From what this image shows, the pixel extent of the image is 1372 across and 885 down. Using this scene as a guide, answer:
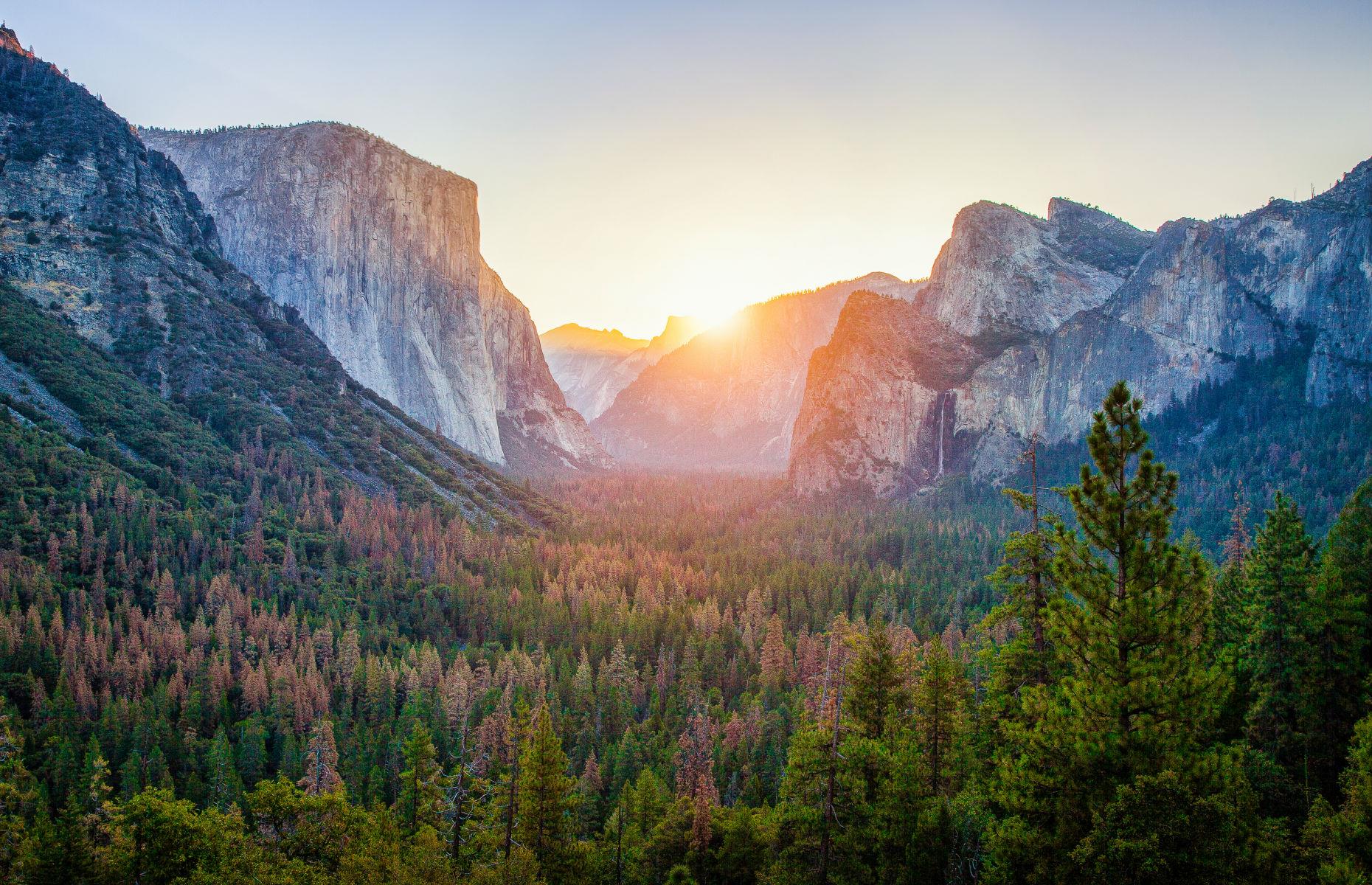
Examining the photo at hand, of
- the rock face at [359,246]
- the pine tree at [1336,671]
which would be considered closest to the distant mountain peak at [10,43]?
the rock face at [359,246]

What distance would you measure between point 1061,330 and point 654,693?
126905 mm

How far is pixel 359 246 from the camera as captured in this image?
153m

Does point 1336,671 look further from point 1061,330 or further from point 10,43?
point 10,43

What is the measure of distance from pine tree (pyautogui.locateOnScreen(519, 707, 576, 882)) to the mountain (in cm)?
7397

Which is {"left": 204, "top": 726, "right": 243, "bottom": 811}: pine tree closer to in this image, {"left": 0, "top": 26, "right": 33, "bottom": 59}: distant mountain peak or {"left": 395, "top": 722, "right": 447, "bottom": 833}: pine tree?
{"left": 395, "top": 722, "right": 447, "bottom": 833}: pine tree

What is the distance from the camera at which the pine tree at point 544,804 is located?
2431 centimetres

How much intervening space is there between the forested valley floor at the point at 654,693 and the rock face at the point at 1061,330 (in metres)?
32.5

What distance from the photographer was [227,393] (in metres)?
106

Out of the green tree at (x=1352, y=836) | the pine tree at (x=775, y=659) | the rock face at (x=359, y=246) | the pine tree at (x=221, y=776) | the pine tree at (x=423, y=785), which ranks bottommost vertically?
the pine tree at (x=221, y=776)

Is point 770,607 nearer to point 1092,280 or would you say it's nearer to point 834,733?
point 834,733

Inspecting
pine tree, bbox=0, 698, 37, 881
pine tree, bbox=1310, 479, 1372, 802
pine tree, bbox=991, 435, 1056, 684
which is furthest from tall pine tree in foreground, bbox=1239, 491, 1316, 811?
pine tree, bbox=0, 698, 37, 881

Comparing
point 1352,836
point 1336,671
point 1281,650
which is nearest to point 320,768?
point 1352,836

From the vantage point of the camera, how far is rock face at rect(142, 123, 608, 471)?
144m

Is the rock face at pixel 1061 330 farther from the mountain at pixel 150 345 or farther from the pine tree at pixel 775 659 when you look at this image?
the pine tree at pixel 775 659
